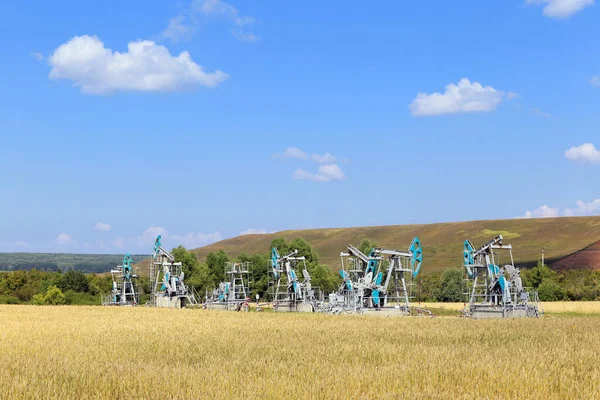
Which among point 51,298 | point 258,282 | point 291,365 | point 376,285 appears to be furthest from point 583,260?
point 291,365

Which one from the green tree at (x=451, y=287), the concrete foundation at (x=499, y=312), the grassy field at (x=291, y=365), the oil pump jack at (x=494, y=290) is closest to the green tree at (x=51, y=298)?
the green tree at (x=451, y=287)

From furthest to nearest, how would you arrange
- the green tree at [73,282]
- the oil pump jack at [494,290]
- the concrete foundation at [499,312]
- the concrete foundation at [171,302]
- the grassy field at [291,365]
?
the green tree at [73,282] < the concrete foundation at [171,302] < the oil pump jack at [494,290] < the concrete foundation at [499,312] < the grassy field at [291,365]

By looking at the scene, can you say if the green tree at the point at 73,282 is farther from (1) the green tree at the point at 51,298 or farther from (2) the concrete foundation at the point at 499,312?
(2) the concrete foundation at the point at 499,312

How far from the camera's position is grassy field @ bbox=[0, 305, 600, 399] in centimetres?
1423

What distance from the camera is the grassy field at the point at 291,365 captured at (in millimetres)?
14234

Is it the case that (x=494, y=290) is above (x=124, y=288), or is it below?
below

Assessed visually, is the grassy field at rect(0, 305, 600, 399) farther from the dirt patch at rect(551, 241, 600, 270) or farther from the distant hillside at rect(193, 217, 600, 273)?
the distant hillside at rect(193, 217, 600, 273)

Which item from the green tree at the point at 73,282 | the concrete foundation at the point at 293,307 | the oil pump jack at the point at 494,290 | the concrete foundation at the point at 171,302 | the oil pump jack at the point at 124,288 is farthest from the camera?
the green tree at the point at 73,282

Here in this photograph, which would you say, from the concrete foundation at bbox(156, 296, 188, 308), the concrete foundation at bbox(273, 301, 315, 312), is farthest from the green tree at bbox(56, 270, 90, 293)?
the concrete foundation at bbox(273, 301, 315, 312)

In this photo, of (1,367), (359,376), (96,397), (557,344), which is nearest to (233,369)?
(359,376)

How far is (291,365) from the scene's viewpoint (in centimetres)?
1798

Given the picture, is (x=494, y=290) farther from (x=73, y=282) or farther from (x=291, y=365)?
(x=73, y=282)

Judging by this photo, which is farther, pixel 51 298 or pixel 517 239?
pixel 517 239

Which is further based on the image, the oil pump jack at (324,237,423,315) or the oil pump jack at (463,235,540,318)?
the oil pump jack at (324,237,423,315)
